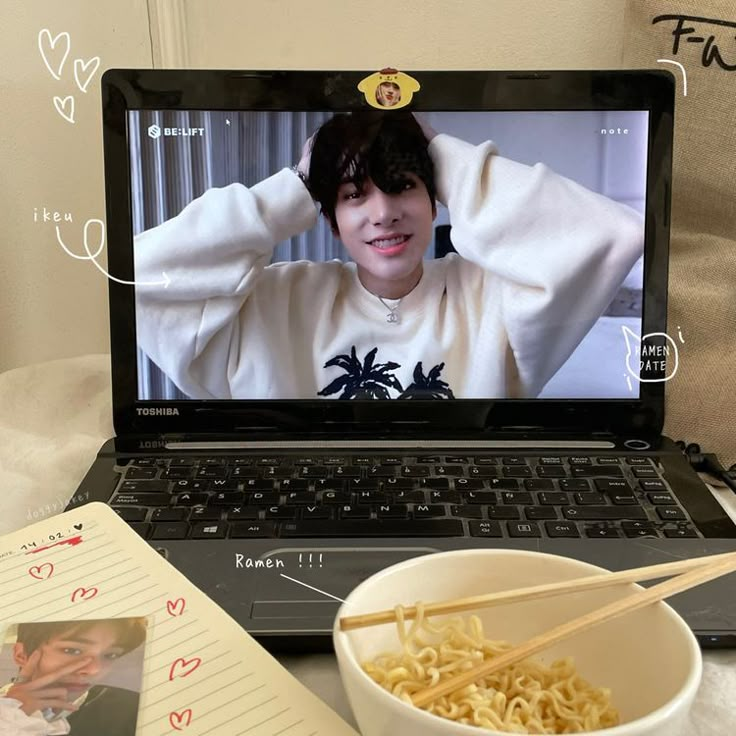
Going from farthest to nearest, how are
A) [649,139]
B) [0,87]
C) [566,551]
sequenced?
1. [0,87]
2. [649,139]
3. [566,551]

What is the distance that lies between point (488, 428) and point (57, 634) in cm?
34

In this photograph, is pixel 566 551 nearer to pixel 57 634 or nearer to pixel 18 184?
pixel 57 634

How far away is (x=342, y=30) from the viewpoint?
708mm

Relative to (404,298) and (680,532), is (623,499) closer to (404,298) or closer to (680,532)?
(680,532)

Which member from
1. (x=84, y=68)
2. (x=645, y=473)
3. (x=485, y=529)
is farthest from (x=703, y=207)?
(x=84, y=68)

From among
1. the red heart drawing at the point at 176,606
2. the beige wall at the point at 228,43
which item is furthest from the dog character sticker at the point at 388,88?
the red heart drawing at the point at 176,606

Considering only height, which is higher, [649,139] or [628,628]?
[649,139]

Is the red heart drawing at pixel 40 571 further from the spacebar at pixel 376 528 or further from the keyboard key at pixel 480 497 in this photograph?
the keyboard key at pixel 480 497

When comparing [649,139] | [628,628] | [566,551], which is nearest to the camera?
[628,628]

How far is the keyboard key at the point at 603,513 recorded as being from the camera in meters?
0.45

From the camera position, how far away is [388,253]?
1.90ft

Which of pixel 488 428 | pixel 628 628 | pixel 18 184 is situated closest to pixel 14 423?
pixel 18 184

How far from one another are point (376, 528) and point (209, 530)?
9 centimetres

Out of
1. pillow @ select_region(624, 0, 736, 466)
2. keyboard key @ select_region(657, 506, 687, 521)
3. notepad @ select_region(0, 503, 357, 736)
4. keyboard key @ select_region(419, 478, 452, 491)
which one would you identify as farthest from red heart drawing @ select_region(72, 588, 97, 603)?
pillow @ select_region(624, 0, 736, 466)
